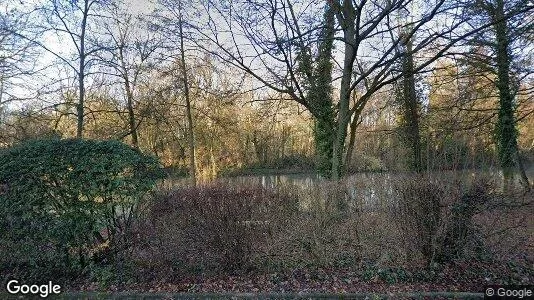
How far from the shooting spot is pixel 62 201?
4.81 metres

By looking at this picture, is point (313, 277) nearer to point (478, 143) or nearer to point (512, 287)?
point (512, 287)

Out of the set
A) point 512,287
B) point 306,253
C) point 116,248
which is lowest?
point 512,287

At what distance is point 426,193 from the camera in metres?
4.68

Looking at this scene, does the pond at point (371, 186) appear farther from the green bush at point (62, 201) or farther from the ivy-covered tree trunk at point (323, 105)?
the ivy-covered tree trunk at point (323, 105)

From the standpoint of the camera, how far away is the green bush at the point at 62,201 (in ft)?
15.4

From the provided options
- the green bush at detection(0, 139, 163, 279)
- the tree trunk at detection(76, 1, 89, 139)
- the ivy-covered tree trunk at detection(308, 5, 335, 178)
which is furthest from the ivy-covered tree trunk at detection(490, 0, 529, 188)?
the tree trunk at detection(76, 1, 89, 139)

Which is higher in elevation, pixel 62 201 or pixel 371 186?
pixel 62 201

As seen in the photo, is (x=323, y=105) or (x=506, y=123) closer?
(x=323, y=105)

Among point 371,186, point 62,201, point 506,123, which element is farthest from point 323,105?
point 62,201

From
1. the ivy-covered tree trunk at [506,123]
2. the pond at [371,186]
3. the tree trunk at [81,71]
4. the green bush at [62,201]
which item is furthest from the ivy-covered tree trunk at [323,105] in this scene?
the tree trunk at [81,71]

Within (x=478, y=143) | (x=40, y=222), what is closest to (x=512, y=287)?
(x=478, y=143)

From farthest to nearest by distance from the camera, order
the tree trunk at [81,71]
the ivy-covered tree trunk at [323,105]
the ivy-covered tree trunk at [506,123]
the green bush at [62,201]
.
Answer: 1. the ivy-covered tree trunk at [506,123]
2. the ivy-covered tree trunk at [323,105]
3. the tree trunk at [81,71]
4. the green bush at [62,201]

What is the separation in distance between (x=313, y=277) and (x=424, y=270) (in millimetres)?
1678

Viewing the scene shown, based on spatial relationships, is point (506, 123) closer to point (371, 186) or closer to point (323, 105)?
point (323, 105)
